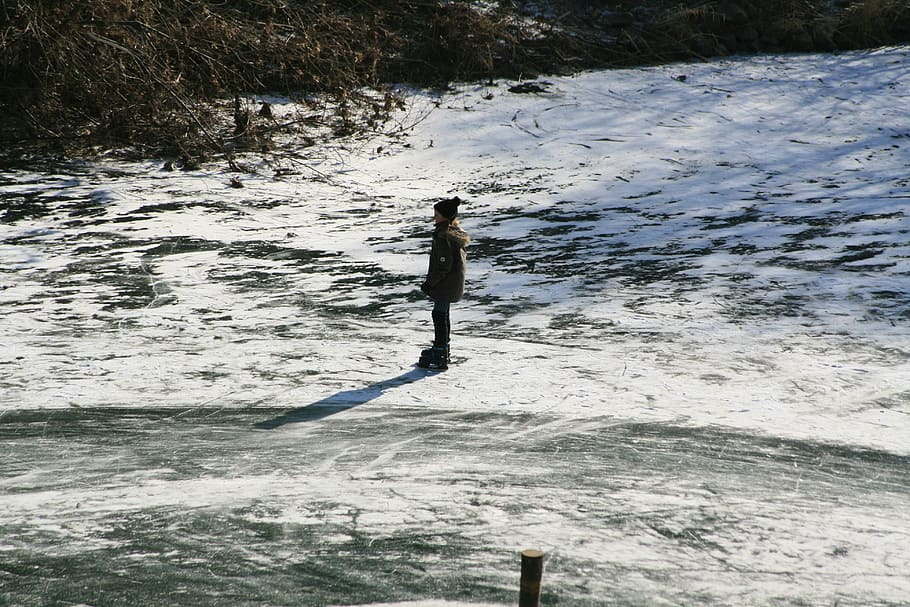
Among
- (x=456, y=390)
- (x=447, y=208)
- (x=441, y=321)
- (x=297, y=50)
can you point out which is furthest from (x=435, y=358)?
(x=297, y=50)

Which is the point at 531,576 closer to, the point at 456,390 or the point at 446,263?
the point at 456,390

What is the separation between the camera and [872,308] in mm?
7477

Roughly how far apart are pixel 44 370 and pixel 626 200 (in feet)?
26.5

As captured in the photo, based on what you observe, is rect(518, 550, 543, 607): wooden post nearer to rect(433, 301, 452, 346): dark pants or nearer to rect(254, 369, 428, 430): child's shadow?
rect(254, 369, 428, 430): child's shadow

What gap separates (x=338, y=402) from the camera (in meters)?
5.81

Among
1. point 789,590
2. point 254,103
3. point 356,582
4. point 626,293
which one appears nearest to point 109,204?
point 254,103

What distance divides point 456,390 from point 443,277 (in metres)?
0.86

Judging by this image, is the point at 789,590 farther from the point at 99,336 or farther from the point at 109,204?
the point at 109,204

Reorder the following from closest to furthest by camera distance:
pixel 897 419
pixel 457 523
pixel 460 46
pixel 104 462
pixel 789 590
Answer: pixel 789 590, pixel 457 523, pixel 104 462, pixel 897 419, pixel 460 46

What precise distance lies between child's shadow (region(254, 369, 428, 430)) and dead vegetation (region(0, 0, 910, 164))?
7605mm

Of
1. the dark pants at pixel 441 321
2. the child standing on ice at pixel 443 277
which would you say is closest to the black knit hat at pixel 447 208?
the child standing on ice at pixel 443 277

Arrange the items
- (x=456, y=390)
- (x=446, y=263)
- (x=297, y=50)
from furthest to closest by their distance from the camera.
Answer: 1. (x=297, y=50)
2. (x=446, y=263)
3. (x=456, y=390)

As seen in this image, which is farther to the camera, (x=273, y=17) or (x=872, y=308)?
(x=273, y=17)

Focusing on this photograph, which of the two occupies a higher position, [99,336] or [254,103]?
[254,103]
